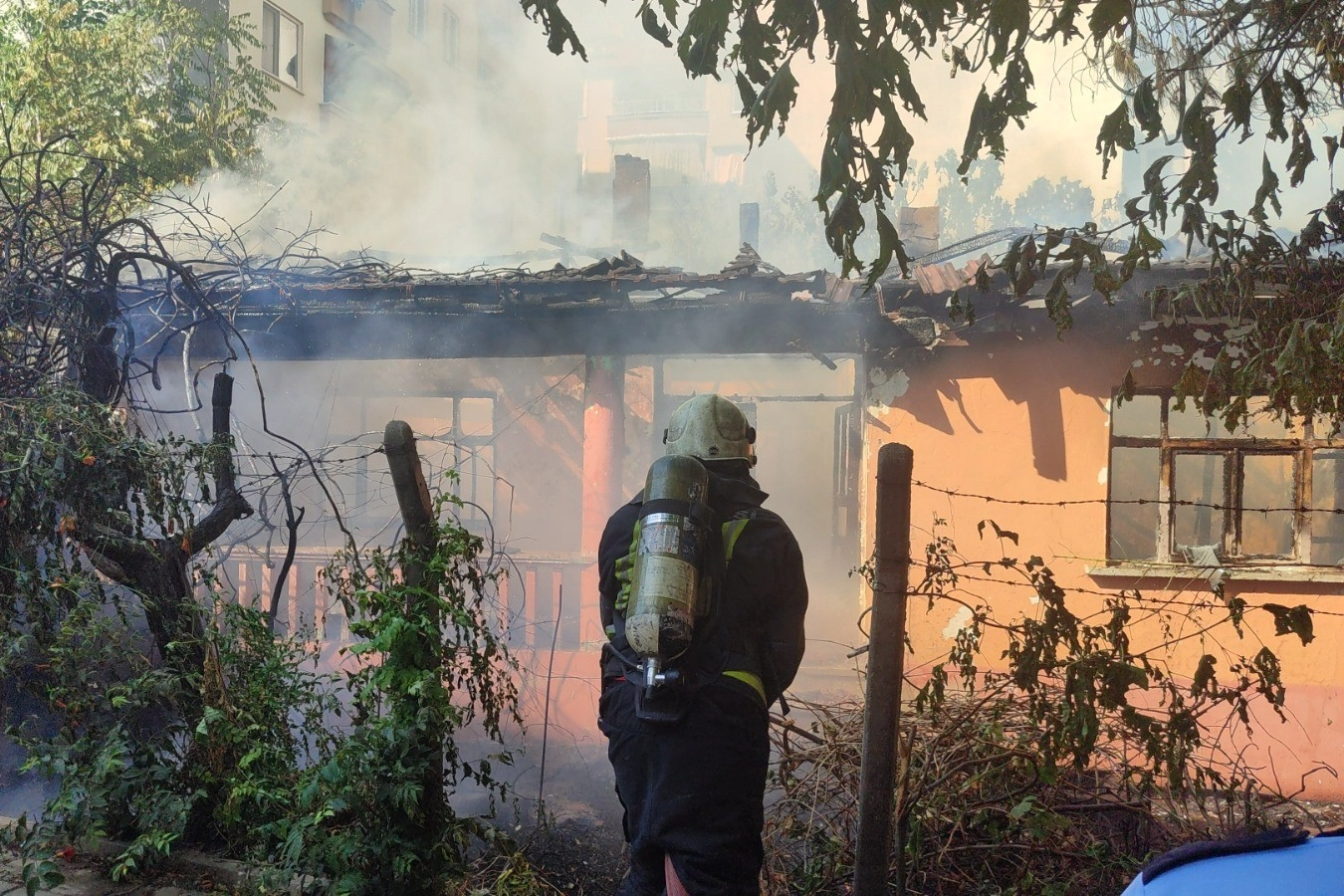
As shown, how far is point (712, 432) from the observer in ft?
9.70

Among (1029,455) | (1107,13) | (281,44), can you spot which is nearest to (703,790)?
(1107,13)

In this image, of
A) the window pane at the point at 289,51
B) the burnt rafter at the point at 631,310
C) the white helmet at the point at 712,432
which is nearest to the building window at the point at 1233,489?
the burnt rafter at the point at 631,310

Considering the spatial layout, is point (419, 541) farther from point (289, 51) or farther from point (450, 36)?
point (450, 36)

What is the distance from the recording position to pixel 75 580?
12.2 ft

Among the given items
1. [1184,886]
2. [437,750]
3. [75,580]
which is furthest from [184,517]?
[1184,886]

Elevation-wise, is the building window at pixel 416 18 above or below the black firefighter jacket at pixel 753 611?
above

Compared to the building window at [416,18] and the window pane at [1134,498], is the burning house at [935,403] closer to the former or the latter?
the window pane at [1134,498]

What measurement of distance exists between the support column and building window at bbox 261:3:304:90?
14.1m

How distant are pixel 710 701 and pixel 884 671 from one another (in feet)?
1.96

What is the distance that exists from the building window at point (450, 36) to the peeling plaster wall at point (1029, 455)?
2355 cm

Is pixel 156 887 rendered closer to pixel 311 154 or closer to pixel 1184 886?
pixel 1184 886

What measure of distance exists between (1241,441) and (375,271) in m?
7.21

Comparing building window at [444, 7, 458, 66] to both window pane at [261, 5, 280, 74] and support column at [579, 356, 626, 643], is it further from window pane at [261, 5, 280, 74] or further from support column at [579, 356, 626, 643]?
support column at [579, 356, 626, 643]

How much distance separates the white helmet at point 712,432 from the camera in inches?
116
